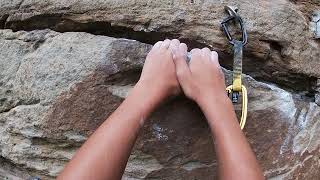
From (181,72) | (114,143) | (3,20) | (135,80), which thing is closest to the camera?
(114,143)

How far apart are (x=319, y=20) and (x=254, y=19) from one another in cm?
24

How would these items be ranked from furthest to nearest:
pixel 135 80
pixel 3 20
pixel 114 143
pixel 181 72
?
1. pixel 3 20
2. pixel 135 80
3. pixel 181 72
4. pixel 114 143

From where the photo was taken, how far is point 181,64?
4.87 ft

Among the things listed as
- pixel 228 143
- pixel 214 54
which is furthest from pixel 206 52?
pixel 228 143

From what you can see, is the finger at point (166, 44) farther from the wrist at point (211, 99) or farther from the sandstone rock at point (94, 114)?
the wrist at point (211, 99)

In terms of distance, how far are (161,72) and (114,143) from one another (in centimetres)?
24

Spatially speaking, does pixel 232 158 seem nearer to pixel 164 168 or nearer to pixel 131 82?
pixel 164 168

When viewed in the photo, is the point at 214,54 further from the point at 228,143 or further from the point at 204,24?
the point at 228,143

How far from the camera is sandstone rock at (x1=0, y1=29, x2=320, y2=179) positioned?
1538mm

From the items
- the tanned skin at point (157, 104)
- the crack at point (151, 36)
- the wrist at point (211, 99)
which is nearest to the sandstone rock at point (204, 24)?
the crack at point (151, 36)

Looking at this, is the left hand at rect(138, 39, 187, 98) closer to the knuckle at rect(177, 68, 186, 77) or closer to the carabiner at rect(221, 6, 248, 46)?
the knuckle at rect(177, 68, 186, 77)

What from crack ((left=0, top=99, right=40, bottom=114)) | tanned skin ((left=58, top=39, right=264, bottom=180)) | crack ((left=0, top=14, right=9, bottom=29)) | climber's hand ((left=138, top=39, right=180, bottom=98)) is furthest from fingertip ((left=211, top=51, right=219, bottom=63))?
crack ((left=0, top=14, right=9, bottom=29))

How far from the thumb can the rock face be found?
8 cm

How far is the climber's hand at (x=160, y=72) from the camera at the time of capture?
145 centimetres
